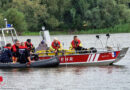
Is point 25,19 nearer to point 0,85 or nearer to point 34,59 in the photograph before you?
point 34,59

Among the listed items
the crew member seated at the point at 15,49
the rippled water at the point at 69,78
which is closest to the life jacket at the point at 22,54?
the crew member seated at the point at 15,49

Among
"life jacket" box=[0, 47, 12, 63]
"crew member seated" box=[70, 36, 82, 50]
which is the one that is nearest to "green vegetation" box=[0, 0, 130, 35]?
"life jacket" box=[0, 47, 12, 63]

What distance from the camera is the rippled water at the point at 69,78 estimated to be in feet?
56.8

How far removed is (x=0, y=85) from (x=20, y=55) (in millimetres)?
5015

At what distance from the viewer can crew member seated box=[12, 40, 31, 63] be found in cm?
2245

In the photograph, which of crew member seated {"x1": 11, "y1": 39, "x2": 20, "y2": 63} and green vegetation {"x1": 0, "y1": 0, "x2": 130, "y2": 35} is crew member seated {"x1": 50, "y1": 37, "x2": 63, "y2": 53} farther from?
green vegetation {"x1": 0, "y1": 0, "x2": 130, "y2": 35}

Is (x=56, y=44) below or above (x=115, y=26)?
above

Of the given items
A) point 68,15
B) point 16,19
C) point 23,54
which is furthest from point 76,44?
point 68,15

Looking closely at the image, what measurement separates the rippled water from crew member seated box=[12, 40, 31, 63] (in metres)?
0.56

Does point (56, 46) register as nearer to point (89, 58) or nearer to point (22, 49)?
point (89, 58)

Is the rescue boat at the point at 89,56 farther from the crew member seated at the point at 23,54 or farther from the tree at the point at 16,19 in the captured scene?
the tree at the point at 16,19

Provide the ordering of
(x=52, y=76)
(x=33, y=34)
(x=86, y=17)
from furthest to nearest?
(x=86, y=17)
(x=33, y=34)
(x=52, y=76)

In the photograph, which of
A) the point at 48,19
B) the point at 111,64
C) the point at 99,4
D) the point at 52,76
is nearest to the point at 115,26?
the point at 99,4

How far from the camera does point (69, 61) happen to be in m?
23.6
